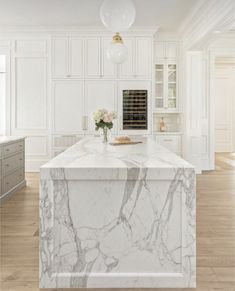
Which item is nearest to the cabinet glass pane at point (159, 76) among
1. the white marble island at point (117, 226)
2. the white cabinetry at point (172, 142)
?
the white cabinetry at point (172, 142)

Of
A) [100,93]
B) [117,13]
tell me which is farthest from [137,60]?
[117,13]

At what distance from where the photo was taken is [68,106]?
7.04 metres

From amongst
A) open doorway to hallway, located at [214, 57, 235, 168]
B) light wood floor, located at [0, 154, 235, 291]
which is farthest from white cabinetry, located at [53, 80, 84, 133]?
open doorway to hallway, located at [214, 57, 235, 168]

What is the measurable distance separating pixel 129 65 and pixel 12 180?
3.29 meters

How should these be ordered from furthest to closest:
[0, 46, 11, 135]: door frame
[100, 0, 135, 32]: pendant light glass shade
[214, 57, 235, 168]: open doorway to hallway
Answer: [214, 57, 235, 168]: open doorway to hallway, [0, 46, 11, 135]: door frame, [100, 0, 135, 32]: pendant light glass shade

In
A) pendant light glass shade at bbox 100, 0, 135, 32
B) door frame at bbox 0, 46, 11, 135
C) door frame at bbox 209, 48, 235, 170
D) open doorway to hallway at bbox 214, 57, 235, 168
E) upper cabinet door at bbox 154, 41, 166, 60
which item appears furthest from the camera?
open doorway to hallway at bbox 214, 57, 235, 168

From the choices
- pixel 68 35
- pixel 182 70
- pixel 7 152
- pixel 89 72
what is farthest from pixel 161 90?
pixel 7 152

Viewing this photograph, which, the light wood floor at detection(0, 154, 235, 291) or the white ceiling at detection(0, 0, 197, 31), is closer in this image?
the light wood floor at detection(0, 154, 235, 291)

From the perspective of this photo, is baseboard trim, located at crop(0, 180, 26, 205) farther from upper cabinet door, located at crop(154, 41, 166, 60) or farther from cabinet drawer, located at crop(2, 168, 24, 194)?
upper cabinet door, located at crop(154, 41, 166, 60)

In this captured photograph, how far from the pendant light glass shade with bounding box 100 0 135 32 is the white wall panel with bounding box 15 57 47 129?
13.8 ft

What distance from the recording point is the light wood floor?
2357 millimetres

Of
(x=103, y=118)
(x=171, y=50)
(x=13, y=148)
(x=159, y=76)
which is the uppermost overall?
(x=171, y=50)

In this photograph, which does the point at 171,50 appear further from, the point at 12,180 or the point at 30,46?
the point at 12,180

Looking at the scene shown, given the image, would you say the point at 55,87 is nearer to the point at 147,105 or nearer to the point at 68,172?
the point at 147,105
